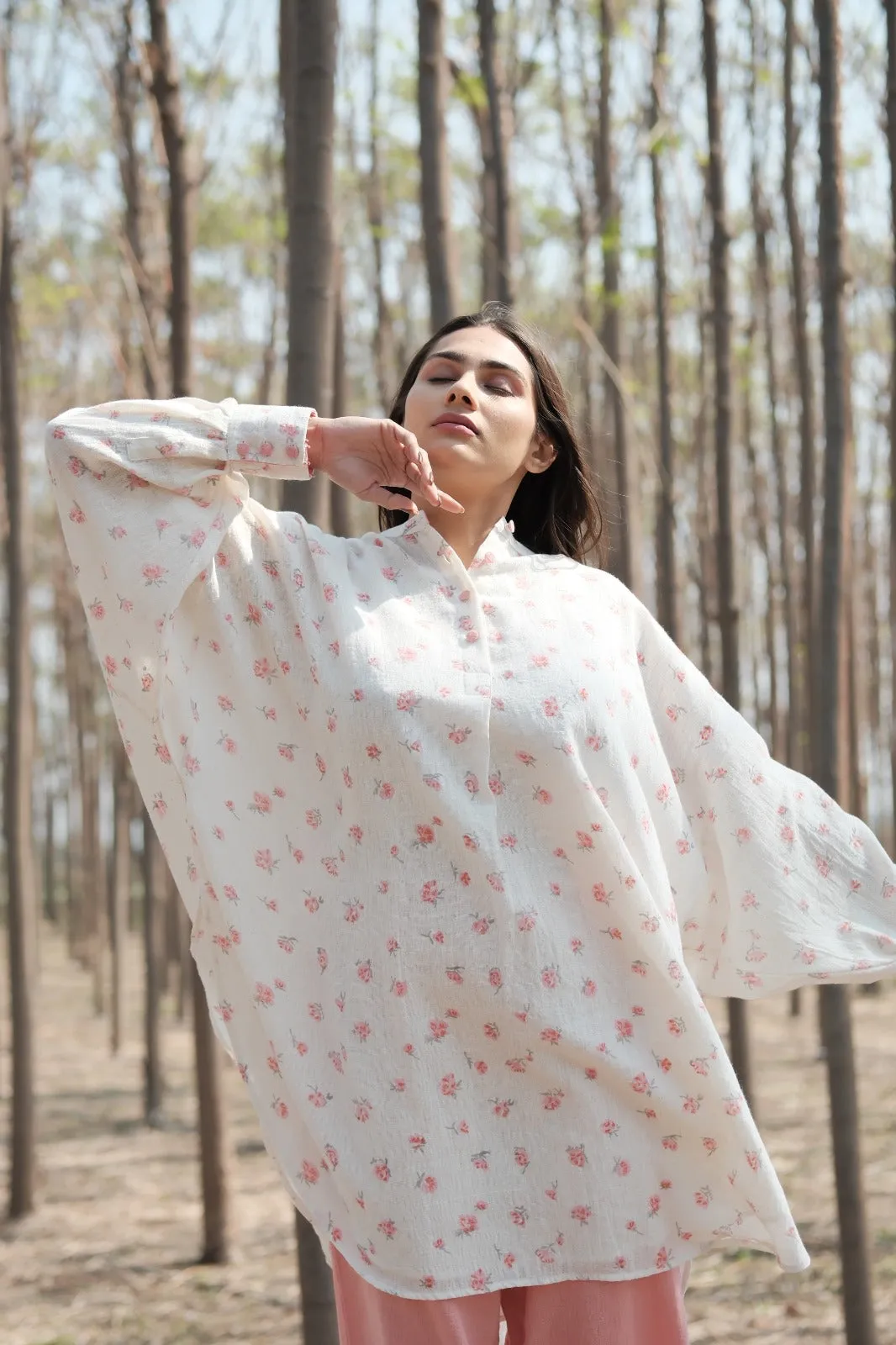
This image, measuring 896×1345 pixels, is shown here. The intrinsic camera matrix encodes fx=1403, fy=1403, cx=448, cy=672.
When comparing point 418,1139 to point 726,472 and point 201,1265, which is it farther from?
point 201,1265

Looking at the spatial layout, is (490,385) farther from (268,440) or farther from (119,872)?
(119,872)

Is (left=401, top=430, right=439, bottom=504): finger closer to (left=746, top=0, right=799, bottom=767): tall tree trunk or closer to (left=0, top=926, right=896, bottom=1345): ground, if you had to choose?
(left=0, top=926, right=896, bottom=1345): ground

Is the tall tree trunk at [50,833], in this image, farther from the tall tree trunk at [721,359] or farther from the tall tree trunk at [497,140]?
the tall tree trunk at [721,359]

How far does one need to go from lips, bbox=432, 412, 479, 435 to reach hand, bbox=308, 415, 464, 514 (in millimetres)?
85

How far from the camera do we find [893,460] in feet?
15.2

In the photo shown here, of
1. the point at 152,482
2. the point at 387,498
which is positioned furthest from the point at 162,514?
the point at 387,498

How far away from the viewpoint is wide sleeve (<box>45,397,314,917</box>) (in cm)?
150

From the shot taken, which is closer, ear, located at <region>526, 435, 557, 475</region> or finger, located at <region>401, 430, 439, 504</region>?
finger, located at <region>401, 430, 439, 504</region>

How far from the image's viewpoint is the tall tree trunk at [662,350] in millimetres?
4406

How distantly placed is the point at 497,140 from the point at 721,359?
1.05 meters

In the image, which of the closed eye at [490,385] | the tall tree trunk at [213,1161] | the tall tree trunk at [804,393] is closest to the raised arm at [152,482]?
the closed eye at [490,385]

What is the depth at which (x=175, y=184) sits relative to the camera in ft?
11.6

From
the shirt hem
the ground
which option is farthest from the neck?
the ground

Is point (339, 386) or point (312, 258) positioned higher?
point (339, 386)
